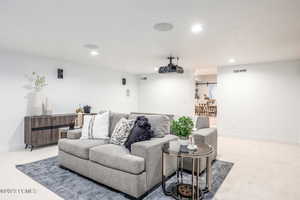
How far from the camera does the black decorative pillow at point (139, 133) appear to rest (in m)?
2.36

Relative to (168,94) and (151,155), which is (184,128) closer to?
(151,155)

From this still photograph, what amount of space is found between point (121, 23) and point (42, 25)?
1167mm

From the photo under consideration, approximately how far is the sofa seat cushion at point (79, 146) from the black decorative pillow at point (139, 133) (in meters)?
0.56

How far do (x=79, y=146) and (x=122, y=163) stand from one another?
0.89 m

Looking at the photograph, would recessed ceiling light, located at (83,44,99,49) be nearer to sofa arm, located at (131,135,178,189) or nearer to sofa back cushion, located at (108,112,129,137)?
sofa back cushion, located at (108,112,129,137)

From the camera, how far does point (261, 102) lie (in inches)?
201

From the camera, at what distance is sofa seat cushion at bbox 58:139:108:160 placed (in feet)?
8.28

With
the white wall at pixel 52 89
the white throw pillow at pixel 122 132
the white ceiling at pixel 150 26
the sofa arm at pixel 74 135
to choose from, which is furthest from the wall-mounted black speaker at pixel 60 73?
the white throw pillow at pixel 122 132

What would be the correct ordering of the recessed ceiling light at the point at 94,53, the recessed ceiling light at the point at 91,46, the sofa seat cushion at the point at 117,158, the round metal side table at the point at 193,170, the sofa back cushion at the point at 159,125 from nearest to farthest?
1. the round metal side table at the point at 193,170
2. the sofa seat cushion at the point at 117,158
3. the sofa back cushion at the point at 159,125
4. the recessed ceiling light at the point at 91,46
5. the recessed ceiling light at the point at 94,53

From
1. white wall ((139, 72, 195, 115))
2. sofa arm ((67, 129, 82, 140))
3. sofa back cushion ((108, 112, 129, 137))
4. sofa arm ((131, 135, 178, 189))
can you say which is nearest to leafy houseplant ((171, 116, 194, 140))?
sofa arm ((131, 135, 178, 189))

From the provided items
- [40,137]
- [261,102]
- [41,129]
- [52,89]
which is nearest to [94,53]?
[52,89]

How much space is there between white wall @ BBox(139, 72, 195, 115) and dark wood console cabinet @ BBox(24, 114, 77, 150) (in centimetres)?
388

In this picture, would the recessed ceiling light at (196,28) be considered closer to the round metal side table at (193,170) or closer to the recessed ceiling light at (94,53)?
the round metal side table at (193,170)

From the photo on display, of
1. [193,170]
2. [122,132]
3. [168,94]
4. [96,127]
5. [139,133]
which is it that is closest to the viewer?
[193,170]
